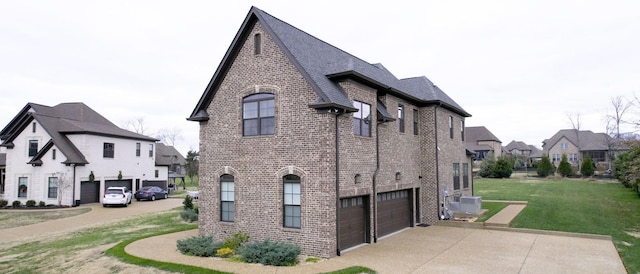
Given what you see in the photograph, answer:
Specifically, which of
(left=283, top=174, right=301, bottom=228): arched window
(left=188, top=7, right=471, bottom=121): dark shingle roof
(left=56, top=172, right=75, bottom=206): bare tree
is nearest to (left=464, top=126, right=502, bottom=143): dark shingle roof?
(left=56, top=172, right=75, bottom=206): bare tree

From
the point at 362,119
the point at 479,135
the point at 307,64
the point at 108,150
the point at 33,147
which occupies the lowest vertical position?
the point at 108,150

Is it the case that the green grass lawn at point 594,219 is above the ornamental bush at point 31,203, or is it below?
above

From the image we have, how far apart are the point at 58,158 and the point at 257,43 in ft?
83.7

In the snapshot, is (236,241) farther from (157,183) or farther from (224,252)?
(157,183)

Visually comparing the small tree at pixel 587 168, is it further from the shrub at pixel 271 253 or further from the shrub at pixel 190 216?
the shrub at pixel 271 253

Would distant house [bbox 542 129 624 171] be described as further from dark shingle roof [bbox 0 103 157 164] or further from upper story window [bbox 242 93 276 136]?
upper story window [bbox 242 93 276 136]

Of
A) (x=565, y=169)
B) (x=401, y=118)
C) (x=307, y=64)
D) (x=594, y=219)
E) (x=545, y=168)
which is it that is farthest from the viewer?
(x=545, y=168)

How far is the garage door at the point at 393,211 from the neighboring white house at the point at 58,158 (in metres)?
25.9

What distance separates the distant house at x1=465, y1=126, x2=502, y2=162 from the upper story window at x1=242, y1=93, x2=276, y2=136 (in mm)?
73309

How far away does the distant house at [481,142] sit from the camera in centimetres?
8162

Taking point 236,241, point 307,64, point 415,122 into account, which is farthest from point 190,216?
point 415,122

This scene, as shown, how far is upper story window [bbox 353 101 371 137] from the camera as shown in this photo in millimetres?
15046

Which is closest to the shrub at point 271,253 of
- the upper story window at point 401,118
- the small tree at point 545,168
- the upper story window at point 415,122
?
the upper story window at point 401,118

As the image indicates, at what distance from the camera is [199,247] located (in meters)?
13.6
